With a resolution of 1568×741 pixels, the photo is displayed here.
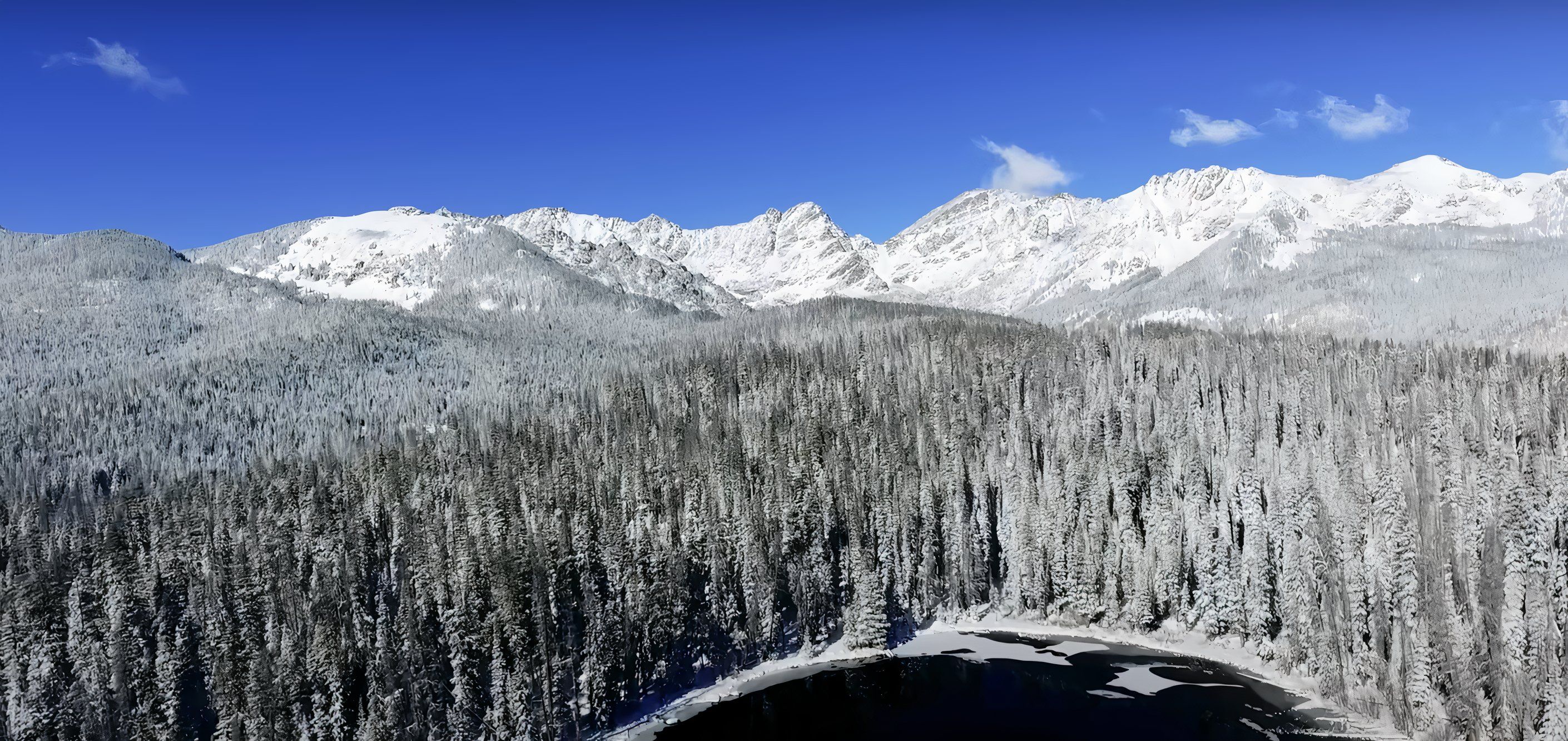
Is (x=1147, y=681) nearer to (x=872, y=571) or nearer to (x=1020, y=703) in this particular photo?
(x=1020, y=703)

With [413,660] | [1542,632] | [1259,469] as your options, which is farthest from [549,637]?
[1259,469]

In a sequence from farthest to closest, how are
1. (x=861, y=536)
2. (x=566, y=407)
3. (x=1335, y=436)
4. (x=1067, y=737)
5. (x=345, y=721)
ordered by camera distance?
(x=566, y=407) < (x=1335, y=436) < (x=861, y=536) < (x=1067, y=737) < (x=345, y=721)

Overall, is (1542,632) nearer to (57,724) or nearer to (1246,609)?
(1246,609)

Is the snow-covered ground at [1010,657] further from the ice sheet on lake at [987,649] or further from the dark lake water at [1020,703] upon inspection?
the dark lake water at [1020,703]

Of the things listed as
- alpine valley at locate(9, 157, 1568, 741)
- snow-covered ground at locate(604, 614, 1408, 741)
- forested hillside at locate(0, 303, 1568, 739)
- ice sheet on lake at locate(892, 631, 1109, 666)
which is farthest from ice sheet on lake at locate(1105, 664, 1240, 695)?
forested hillside at locate(0, 303, 1568, 739)

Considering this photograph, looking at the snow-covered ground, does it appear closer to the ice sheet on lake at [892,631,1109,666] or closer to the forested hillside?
the ice sheet on lake at [892,631,1109,666]

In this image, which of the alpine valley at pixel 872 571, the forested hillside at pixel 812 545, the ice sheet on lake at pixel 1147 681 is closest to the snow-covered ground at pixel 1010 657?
the ice sheet on lake at pixel 1147 681
